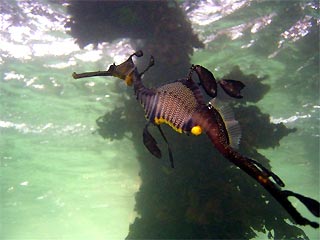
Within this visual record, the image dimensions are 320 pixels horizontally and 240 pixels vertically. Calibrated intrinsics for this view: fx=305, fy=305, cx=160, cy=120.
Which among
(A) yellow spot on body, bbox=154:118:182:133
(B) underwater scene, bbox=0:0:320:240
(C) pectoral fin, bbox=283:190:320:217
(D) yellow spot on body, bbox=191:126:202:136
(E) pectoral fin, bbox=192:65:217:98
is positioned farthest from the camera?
(B) underwater scene, bbox=0:0:320:240

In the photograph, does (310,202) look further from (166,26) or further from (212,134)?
(166,26)

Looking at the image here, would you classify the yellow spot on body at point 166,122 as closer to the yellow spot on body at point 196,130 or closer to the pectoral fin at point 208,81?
the yellow spot on body at point 196,130

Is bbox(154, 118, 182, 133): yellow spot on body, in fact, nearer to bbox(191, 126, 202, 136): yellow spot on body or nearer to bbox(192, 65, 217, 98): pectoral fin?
bbox(191, 126, 202, 136): yellow spot on body

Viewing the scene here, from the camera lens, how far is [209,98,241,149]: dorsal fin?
61.6 inches

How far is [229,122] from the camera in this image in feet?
5.29

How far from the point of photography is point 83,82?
15.7m

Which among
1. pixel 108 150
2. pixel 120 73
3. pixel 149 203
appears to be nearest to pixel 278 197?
pixel 120 73

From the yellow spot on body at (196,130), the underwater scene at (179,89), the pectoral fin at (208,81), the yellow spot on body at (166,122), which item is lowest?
the underwater scene at (179,89)

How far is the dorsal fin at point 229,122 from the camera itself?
1.56 meters

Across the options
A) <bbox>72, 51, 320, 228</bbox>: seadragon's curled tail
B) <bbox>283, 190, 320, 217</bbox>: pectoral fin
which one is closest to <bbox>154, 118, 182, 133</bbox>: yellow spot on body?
<bbox>72, 51, 320, 228</bbox>: seadragon's curled tail

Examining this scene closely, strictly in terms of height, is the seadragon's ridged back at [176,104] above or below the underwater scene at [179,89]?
above

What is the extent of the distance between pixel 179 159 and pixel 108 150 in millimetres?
14750

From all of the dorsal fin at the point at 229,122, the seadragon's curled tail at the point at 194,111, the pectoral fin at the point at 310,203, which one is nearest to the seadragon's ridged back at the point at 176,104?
the seadragon's curled tail at the point at 194,111

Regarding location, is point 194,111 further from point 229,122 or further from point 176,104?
point 229,122
